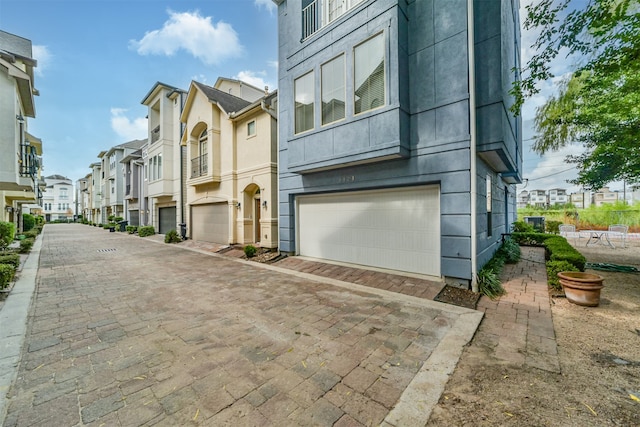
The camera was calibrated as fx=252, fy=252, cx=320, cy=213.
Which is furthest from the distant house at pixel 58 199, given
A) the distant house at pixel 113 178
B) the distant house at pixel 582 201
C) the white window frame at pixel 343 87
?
the distant house at pixel 582 201

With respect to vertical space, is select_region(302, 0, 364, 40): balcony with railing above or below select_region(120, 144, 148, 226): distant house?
above

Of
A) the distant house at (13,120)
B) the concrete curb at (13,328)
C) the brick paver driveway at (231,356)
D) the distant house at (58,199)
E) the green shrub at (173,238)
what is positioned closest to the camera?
the brick paver driveway at (231,356)

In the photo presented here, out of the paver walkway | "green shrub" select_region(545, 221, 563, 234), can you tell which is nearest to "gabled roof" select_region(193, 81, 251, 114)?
the paver walkway

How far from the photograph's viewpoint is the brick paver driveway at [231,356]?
2.23 metres

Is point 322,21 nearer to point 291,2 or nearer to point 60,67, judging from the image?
point 291,2

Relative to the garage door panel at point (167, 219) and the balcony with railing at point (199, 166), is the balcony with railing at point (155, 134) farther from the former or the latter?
the balcony with railing at point (199, 166)

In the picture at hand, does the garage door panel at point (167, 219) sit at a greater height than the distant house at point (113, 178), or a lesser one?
lesser

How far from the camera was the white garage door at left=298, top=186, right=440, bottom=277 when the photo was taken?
616 centimetres

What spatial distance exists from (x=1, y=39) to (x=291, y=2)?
13125mm

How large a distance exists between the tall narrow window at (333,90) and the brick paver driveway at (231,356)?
4.85 meters

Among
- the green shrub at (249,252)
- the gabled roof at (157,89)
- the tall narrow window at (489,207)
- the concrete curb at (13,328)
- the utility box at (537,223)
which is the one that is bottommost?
the concrete curb at (13,328)

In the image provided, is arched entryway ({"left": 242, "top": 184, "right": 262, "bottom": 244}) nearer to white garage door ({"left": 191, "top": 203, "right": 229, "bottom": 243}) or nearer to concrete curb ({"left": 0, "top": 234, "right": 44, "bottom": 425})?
white garage door ({"left": 191, "top": 203, "right": 229, "bottom": 243})

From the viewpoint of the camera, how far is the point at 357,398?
7.89 feet

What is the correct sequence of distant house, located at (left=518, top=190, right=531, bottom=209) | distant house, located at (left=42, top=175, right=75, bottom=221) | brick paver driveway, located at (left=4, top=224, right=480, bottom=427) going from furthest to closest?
distant house, located at (left=42, top=175, right=75, bottom=221) → distant house, located at (left=518, top=190, right=531, bottom=209) → brick paver driveway, located at (left=4, top=224, right=480, bottom=427)
